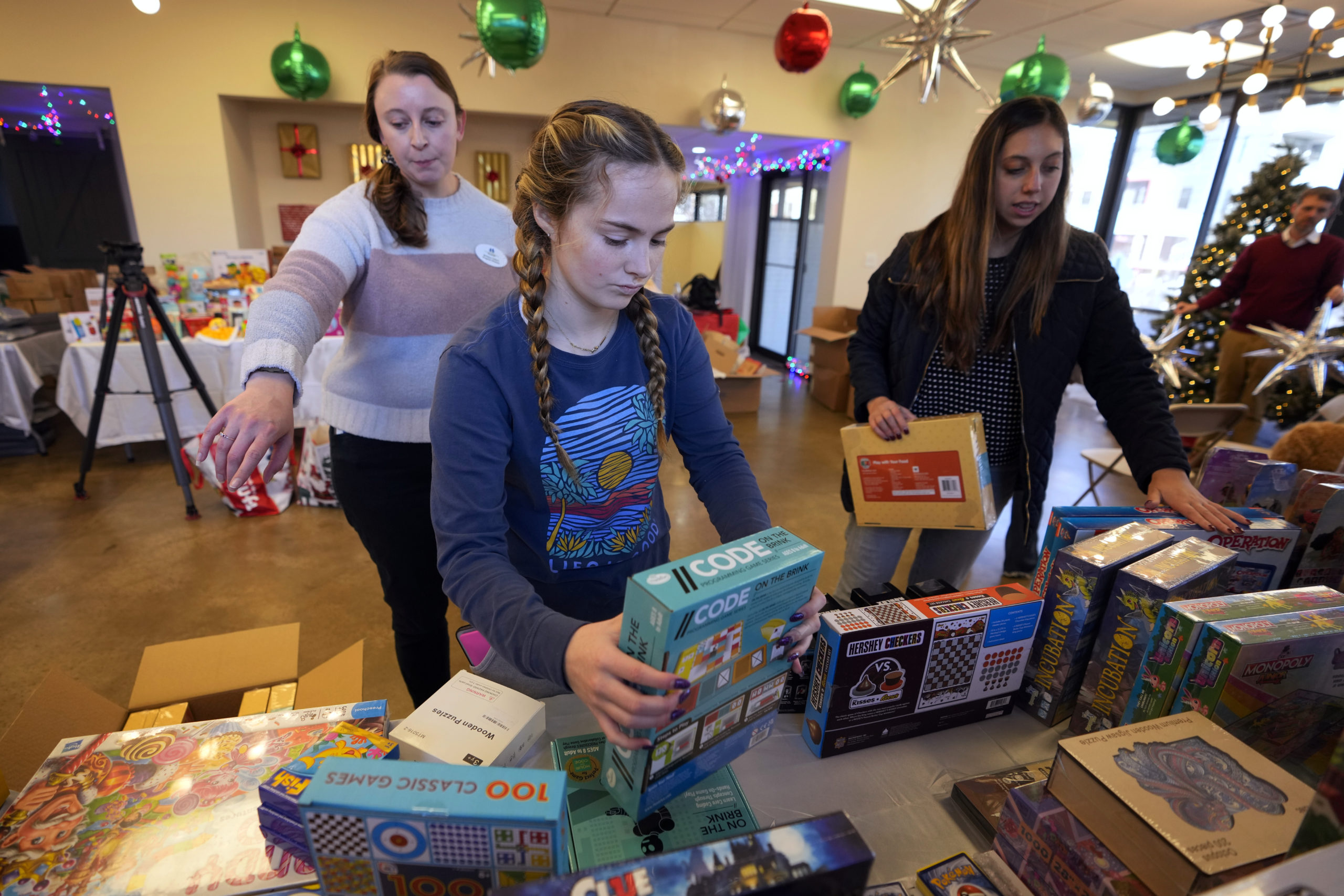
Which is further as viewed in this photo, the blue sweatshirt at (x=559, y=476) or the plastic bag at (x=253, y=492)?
the plastic bag at (x=253, y=492)

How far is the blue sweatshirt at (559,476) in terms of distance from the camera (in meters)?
0.81

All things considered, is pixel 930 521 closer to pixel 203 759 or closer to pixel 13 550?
pixel 203 759

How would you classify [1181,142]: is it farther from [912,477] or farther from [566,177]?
[566,177]

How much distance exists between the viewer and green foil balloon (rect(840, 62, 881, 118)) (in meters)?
5.19

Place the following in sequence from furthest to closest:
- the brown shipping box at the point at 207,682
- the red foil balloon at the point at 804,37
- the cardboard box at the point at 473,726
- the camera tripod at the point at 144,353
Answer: the red foil balloon at the point at 804,37 < the camera tripod at the point at 144,353 < the brown shipping box at the point at 207,682 < the cardboard box at the point at 473,726

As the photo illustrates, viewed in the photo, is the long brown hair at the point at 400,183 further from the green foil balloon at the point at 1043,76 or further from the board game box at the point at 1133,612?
the green foil balloon at the point at 1043,76

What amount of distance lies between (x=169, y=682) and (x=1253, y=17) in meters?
6.51

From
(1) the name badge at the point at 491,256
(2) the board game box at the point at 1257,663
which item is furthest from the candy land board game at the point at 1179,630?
(1) the name badge at the point at 491,256

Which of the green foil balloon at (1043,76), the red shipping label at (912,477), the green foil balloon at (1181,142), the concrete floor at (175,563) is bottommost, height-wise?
the concrete floor at (175,563)

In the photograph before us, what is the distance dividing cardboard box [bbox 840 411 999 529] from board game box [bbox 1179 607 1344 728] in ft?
2.32

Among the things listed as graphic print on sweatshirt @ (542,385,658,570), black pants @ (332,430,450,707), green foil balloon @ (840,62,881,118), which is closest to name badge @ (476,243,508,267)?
black pants @ (332,430,450,707)

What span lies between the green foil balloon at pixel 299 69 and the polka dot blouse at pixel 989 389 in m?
4.55

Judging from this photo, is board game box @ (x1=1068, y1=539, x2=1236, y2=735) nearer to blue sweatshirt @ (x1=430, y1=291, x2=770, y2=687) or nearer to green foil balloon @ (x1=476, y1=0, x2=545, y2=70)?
blue sweatshirt @ (x1=430, y1=291, x2=770, y2=687)

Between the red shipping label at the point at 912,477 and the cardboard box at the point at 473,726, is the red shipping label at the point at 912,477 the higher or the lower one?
the higher one
